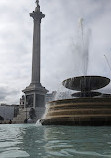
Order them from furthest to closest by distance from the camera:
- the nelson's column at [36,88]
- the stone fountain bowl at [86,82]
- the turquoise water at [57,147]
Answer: the nelson's column at [36,88] → the stone fountain bowl at [86,82] → the turquoise water at [57,147]

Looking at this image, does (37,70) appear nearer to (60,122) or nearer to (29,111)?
(29,111)

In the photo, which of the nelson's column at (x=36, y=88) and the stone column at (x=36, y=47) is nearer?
the nelson's column at (x=36, y=88)

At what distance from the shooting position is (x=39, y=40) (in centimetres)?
9350

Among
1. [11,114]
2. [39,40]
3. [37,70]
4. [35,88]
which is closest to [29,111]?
[35,88]

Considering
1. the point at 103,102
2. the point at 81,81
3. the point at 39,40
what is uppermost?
the point at 39,40

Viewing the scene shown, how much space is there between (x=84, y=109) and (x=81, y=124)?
1.82 metres

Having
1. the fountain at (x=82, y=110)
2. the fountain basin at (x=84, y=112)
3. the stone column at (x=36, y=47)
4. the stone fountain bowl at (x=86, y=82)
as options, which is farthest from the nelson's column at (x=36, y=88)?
the fountain basin at (x=84, y=112)

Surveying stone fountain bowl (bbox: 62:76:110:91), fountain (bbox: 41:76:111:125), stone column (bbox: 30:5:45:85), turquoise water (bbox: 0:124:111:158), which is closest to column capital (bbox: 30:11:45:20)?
stone column (bbox: 30:5:45:85)

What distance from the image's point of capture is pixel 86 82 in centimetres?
3319

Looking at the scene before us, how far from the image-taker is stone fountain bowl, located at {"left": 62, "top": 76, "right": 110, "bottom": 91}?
32.3m

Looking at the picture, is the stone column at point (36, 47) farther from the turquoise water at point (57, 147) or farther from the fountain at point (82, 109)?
the turquoise water at point (57, 147)

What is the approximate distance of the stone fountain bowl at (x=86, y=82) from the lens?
32.3 m

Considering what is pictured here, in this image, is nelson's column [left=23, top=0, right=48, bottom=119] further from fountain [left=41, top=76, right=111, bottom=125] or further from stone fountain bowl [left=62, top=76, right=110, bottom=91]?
fountain [left=41, top=76, right=111, bottom=125]

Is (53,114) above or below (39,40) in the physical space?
below
